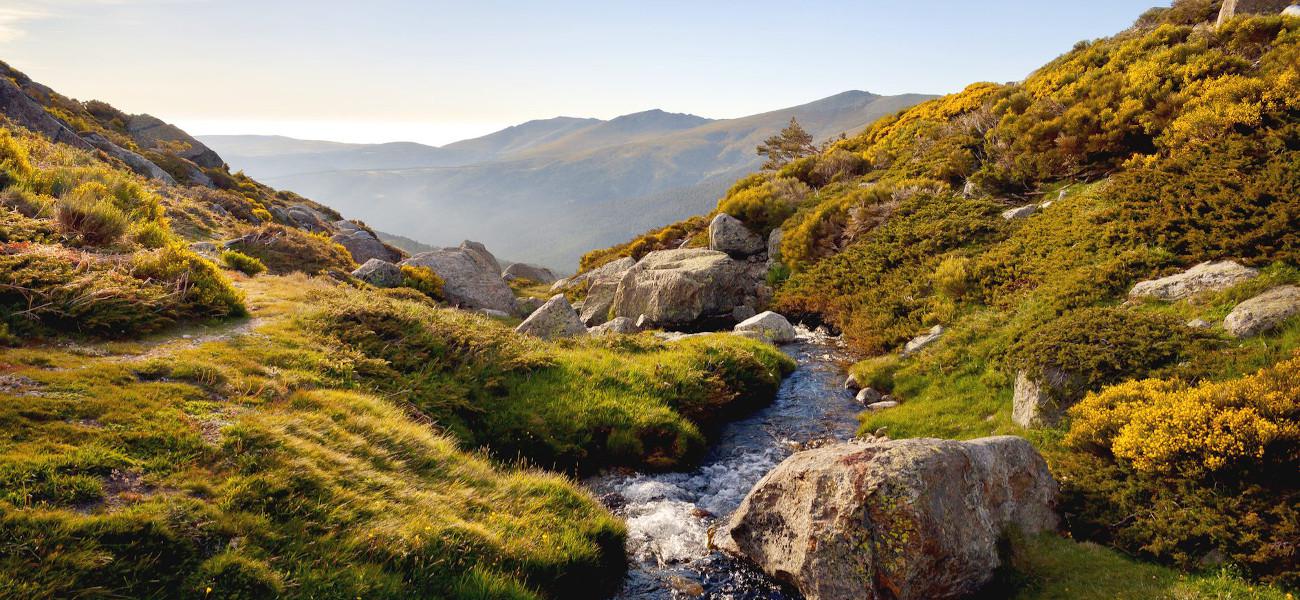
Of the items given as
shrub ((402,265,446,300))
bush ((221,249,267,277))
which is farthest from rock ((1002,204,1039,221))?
bush ((221,249,267,277))

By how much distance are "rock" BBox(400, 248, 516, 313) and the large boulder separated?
6.90 metres

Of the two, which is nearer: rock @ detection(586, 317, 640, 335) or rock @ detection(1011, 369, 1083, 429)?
rock @ detection(1011, 369, 1083, 429)

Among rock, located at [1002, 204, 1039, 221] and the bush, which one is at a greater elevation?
rock, located at [1002, 204, 1039, 221]

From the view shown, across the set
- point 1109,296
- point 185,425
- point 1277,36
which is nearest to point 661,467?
point 185,425

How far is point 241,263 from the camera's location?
70.5 feet

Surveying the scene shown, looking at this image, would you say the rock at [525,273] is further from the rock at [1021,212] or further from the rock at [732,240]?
the rock at [1021,212]

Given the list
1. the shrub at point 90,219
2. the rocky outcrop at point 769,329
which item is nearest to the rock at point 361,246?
the shrub at point 90,219

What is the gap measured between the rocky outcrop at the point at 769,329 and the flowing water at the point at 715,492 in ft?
12.7

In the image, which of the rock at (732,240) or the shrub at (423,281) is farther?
the rock at (732,240)

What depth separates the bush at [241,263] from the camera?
21047 millimetres

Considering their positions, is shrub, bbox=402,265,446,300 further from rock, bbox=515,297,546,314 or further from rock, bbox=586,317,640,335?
rock, bbox=586,317,640,335

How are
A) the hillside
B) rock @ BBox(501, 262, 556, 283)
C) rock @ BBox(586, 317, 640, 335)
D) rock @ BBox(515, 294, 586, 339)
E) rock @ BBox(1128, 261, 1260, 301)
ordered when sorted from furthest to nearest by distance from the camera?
rock @ BBox(501, 262, 556, 283)
rock @ BBox(586, 317, 640, 335)
rock @ BBox(515, 294, 586, 339)
rock @ BBox(1128, 261, 1260, 301)
the hillside

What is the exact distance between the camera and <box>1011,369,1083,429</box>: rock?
11.6 meters

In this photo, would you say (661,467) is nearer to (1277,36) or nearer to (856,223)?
(856,223)
